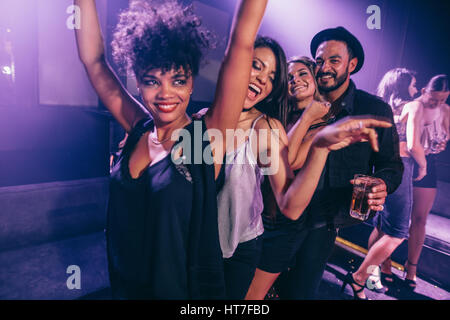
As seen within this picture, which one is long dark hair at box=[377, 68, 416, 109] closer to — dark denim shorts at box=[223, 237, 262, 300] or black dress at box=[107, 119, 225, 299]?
dark denim shorts at box=[223, 237, 262, 300]

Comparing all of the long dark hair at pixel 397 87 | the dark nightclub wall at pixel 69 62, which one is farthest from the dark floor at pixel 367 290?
the long dark hair at pixel 397 87

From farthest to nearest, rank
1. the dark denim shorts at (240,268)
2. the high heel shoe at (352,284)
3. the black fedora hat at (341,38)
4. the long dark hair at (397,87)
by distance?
the long dark hair at (397,87), the high heel shoe at (352,284), the black fedora hat at (341,38), the dark denim shorts at (240,268)

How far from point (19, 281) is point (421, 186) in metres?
4.29

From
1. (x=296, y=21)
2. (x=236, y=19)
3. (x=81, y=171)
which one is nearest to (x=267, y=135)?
(x=236, y=19)

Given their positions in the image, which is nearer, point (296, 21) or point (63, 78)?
point (63, 78)

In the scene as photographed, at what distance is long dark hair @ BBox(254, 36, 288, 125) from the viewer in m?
1.25

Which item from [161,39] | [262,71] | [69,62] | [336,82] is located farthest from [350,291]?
[69,62]

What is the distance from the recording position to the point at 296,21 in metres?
3.35

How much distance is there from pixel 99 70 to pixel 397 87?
10.0ft

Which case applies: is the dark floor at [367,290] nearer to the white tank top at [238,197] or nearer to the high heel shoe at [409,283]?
the high heel shoe at [409,283]

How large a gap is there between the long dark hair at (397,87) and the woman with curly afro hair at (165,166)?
8.60 feet

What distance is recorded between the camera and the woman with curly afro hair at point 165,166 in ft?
3.24

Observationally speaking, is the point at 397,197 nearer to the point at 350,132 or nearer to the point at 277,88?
the point at 350,132
